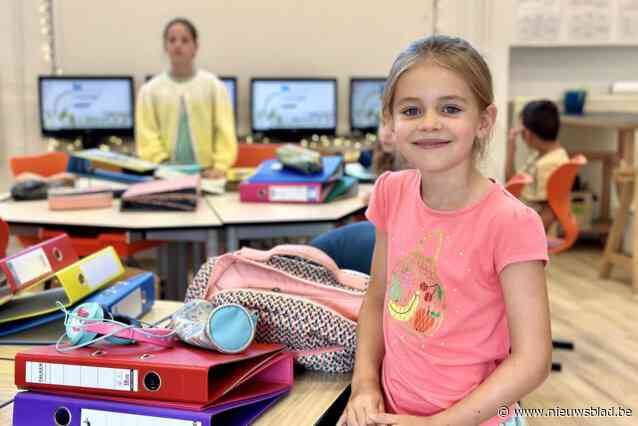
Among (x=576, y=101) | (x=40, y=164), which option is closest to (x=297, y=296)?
(x=40, y=164)

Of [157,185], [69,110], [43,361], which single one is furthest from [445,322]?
[69,110]

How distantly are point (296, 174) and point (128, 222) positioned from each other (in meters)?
0.75

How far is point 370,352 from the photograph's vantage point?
1.35 m

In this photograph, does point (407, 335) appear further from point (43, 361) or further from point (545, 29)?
point (545, 29)

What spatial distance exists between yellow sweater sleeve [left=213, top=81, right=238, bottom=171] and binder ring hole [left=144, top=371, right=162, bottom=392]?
3.28 m

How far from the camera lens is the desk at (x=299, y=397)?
1251 mm

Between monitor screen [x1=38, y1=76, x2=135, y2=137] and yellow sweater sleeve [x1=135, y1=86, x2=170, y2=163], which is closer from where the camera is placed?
yellow sweater sleeve [x1=135, y1=86, x2=170, y2=163]

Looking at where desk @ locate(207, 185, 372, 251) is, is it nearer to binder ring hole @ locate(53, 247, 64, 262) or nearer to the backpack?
binder ring hole @ locate(53, 247, 64, 262)

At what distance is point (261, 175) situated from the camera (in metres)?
3.34

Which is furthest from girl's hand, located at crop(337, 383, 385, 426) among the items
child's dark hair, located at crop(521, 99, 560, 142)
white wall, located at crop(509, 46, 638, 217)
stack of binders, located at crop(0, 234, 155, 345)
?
white wall, located at crop(509, 46, 638, 217)

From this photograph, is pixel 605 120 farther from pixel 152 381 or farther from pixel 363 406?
pixel 152 381

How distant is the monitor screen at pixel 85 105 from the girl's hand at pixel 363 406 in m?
4.47

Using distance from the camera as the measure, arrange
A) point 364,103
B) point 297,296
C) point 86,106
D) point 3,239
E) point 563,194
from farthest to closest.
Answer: point 364,103
point 86,106
point 563,194
point 3,239
point 297,296

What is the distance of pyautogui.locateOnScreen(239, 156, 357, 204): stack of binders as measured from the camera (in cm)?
318
